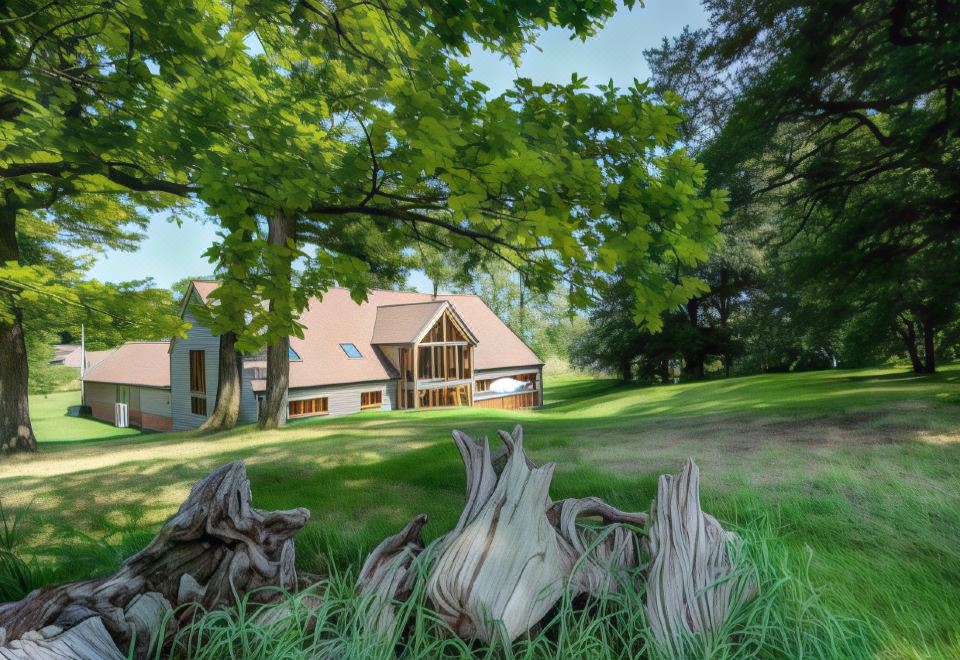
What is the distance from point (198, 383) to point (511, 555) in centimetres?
2015

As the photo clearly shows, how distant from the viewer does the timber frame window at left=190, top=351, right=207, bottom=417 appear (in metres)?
19.3

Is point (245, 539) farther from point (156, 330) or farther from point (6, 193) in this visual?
point (6, 193)

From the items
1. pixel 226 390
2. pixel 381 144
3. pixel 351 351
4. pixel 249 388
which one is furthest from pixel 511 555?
pixel 351 351

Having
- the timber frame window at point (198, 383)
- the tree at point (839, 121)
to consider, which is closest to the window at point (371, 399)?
the timber frame window at point (198, 383)

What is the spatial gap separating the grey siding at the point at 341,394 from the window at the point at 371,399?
138mm

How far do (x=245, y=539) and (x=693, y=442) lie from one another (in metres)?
4.44

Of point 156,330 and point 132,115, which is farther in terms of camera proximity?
point 156,330

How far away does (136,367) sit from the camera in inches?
1020

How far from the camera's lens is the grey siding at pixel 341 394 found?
19.1 meters

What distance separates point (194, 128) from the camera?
357cm

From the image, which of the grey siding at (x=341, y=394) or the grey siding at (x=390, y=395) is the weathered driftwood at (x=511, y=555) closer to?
the grey siding at (x=341, y=394)

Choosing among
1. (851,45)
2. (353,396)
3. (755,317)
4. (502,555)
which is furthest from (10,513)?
(755,317)

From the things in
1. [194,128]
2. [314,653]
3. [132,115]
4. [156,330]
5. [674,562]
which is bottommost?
[314,653]

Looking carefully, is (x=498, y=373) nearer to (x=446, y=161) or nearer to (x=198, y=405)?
(x=198, y=405)
